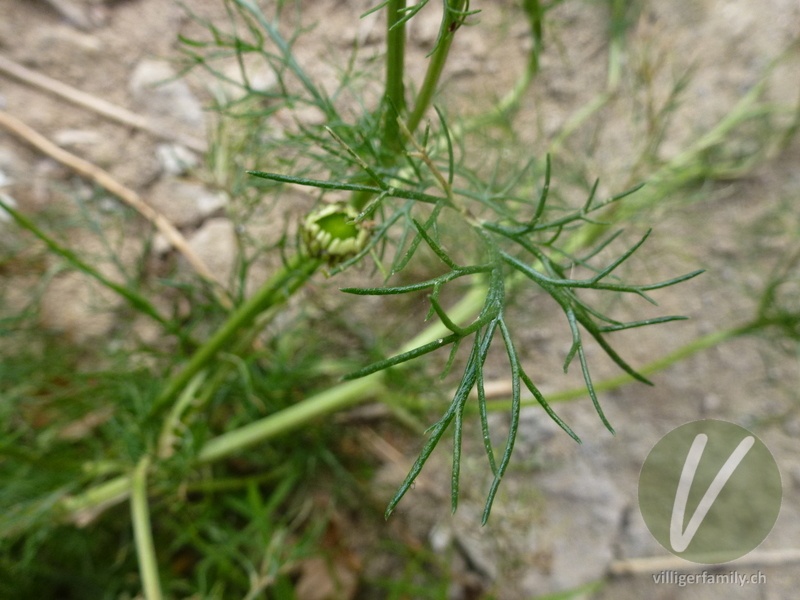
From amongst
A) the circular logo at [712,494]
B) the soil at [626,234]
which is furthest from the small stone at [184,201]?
the circular logo at [712,494]

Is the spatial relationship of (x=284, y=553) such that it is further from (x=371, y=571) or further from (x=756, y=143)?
(x=756, y=143)

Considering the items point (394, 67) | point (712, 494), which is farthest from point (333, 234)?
point (712, 494)

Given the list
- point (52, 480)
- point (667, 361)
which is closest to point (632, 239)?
point (667, 361)

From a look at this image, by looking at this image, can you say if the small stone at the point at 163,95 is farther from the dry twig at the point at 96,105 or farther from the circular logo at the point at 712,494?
the circular logo at the point at 712,494

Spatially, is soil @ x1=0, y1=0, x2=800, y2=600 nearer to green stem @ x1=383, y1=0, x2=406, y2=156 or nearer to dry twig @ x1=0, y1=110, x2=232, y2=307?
dry twig @ x1=0, y1=110, x2=232, y2=307

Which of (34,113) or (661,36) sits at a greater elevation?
(34,113)

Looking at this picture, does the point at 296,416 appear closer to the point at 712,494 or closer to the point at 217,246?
the point at 217,246
